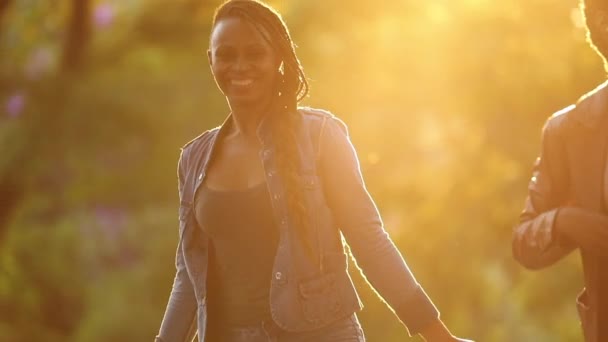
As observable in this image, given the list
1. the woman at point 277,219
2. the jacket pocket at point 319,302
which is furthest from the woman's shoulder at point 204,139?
the jacket pocket at point 319,302

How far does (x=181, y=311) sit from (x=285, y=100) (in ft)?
2.97

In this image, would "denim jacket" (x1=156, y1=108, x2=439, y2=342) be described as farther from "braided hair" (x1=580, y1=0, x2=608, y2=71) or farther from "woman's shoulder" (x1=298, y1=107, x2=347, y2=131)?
"braided hair" (x1=580, y1=0, x2=608, y2=71)

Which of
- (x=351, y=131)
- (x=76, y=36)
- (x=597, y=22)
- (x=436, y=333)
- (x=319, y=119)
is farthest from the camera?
(x=351, y=131)

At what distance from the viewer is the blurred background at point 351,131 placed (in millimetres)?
16141

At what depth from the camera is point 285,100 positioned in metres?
4.85

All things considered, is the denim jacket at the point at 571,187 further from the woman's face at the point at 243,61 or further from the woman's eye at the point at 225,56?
the woman's eye at the point at 225,56

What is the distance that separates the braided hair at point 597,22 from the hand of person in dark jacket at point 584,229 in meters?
0.56

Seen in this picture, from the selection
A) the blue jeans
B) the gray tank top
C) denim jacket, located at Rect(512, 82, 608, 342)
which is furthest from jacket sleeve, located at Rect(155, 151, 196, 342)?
denim jacket, located at Rect(512, 82, 608, 342)

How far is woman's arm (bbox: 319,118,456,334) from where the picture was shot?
180 inches

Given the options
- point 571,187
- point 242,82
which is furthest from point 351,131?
point 242,82

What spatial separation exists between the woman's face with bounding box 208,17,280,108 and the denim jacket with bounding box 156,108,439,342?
0.48ft

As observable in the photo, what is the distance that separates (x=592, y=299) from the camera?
5098 millimetres

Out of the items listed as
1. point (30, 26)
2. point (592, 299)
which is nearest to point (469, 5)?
point (30, 26)

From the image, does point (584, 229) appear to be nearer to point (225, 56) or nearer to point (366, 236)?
point (366, 236)
